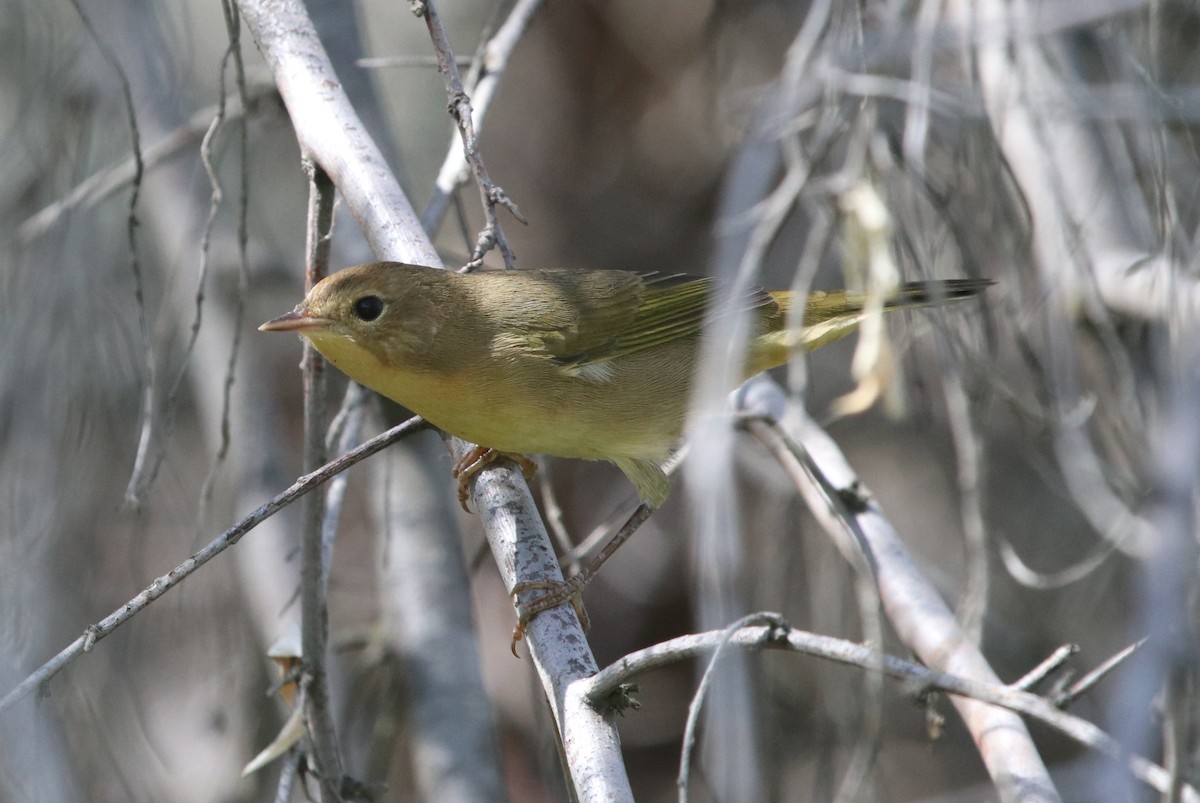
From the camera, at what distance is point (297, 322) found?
3055 mm

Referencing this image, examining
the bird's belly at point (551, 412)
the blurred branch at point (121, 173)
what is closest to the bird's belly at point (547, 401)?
the bird's belly at point (551, 412)

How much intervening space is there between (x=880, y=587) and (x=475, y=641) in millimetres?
1577

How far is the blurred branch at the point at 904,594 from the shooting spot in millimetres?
2604

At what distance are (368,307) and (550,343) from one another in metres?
0.64

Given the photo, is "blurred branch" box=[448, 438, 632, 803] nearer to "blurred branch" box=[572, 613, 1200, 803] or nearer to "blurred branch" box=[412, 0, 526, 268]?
"blurred branch" box=[572, 613, 1200, 803]

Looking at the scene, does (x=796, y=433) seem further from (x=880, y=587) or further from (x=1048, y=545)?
(x=1048, y=545)

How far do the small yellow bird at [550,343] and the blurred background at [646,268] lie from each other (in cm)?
22

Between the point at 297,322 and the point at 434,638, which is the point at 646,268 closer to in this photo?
the point at 434,638

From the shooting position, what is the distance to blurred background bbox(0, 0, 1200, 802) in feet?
10.3

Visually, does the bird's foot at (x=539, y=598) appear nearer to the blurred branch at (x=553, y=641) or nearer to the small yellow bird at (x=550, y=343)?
the blurred branch at (x=553, y=641)

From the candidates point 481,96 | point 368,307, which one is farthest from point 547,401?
point 481,96

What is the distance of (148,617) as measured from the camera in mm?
4945

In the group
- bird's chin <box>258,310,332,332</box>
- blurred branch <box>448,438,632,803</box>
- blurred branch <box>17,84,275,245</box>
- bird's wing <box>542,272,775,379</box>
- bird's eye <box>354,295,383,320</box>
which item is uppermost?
blurred branch <box>17,84,275,245</box>

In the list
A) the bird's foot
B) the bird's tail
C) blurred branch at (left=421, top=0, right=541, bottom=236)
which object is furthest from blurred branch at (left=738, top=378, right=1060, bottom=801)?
blurred branch at (left=421, top=0, right=541, bottom=236)
